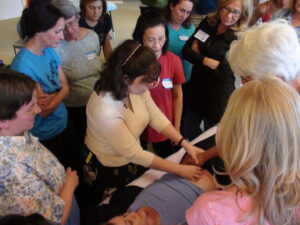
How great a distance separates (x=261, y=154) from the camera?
2.54 feet

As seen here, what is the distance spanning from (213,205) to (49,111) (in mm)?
1205

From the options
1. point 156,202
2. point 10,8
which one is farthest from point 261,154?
point 10,8

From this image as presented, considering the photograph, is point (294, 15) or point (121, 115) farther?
point (294, 15)

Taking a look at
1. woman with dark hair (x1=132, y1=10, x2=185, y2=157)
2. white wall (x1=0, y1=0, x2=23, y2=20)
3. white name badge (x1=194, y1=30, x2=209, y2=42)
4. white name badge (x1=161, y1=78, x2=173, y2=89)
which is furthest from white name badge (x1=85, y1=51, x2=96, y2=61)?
white wall (x1=0, y1=0, x2=23, y2=20)

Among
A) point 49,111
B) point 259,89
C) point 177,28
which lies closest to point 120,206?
point 49,111

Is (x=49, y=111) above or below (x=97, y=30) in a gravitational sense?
below

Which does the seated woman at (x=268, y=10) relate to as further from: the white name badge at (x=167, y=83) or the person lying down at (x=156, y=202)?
the person lying down at (x=156, y=202)

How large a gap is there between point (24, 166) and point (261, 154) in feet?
2.71

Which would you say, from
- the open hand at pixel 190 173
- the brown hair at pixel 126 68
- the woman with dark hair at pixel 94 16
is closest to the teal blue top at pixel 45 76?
the brown hair at pixel 126 68

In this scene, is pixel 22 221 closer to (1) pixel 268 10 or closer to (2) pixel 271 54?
(2) pixel 271 54

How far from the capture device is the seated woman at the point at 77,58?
1.90 meters

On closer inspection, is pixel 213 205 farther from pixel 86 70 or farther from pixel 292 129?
pixel 86 70

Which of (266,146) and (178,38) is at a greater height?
(266,146)

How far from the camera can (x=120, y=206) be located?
142 centimetres
